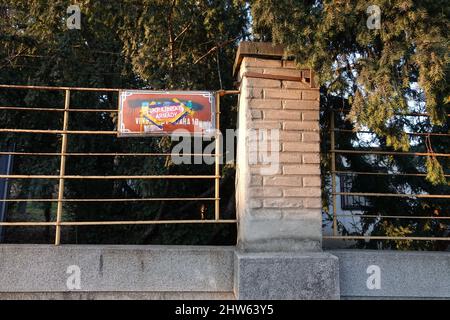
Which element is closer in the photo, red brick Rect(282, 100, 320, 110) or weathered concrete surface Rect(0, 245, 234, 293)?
weathered concrete surface Rect(0, 245, 234, 293)

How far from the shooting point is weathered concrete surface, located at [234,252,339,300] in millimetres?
2994

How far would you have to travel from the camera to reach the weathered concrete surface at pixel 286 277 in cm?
299

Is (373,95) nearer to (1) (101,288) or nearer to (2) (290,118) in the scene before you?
(2) (290,118)

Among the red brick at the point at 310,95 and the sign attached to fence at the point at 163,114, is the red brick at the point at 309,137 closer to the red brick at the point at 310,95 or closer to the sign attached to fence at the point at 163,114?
the red brick at the point at 310,95

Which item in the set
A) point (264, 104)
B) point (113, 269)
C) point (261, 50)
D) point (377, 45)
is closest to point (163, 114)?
point (264, 104)

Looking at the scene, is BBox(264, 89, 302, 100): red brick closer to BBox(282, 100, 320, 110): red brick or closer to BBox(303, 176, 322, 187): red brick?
BBox(282, 100, 320, 110): red brick

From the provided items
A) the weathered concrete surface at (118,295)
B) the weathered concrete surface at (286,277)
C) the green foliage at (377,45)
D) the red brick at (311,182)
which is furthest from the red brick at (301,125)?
the weathered concrete surface at (118,295)

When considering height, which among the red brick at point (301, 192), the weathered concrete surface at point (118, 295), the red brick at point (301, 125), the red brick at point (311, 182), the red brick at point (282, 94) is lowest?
the weathered concrete surface at point (118, 295)

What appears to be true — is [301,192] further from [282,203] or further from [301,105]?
[301,105]

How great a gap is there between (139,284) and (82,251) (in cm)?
59

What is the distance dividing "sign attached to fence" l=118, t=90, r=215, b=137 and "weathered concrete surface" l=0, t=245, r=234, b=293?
3.63 ft

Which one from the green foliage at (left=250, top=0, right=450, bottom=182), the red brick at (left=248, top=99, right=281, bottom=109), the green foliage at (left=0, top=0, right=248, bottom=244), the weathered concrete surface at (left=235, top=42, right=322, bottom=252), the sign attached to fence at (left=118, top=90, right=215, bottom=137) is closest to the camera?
the green foliage at (left=250, top=0, right=450, bottom=182)

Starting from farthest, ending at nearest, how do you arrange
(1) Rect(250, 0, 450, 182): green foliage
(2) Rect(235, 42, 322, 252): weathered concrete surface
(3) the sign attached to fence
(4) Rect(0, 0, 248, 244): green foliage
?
1. (4) Rect(0, 0, 248, 244): green foliage
2. (3) the sign attached to fence
3. (2) Rect(235, 42, 322, 252): weathered concrete surface
4. (1) Rect(250, 0, 450, 182): green foliage

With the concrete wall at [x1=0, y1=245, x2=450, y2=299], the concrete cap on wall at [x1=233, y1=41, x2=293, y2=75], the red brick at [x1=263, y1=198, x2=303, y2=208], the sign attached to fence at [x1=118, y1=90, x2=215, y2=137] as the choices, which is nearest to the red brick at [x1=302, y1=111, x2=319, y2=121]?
the concrete cap on wall at [x1=233, y1=41, x2=293, y2=75]
